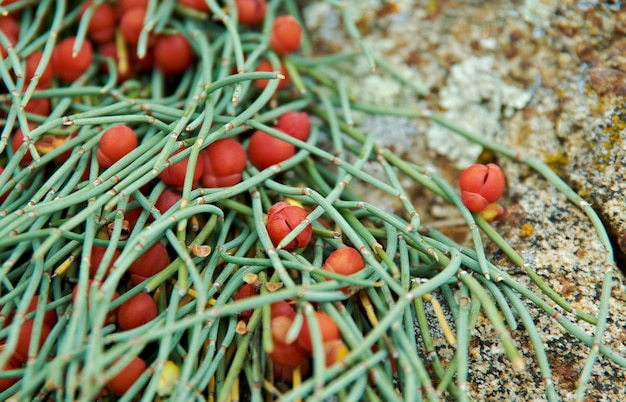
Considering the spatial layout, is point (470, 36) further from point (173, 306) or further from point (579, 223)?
point (173, 306)

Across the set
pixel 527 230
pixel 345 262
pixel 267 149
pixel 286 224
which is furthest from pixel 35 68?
pixel 527 230

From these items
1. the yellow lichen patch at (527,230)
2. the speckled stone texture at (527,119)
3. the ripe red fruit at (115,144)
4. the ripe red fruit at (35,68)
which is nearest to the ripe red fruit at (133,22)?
the ripe red fruit at (35,68)

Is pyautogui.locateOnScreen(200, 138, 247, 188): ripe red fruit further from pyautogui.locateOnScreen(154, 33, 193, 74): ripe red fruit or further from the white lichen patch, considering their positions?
the white lichen patch

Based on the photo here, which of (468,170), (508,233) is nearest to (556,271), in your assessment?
(508,233)

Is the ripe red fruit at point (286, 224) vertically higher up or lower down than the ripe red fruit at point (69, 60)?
lower down

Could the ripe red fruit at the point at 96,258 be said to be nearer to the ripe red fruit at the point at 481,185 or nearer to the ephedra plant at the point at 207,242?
the ephedra plant at the point at 207,242

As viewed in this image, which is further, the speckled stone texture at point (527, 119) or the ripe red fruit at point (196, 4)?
the ripe red fruit at point (196, 4)
